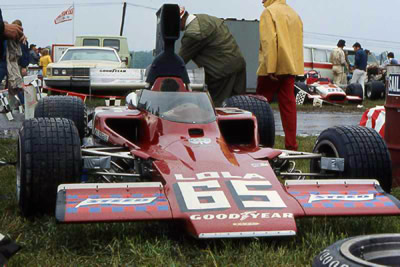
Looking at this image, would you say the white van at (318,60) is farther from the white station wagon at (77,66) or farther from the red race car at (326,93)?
the white station wagon at (77,66)

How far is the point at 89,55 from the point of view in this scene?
17984mm

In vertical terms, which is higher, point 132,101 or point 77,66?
point 132,101

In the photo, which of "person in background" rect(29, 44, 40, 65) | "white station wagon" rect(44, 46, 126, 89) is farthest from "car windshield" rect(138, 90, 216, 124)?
"person in background" rect(29, 44, 40, 65)

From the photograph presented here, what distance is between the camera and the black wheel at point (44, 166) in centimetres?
450

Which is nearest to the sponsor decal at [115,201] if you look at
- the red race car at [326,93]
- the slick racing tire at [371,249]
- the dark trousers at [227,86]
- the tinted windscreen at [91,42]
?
the slick racing tire at [371,249]

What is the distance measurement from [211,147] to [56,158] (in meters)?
1.03

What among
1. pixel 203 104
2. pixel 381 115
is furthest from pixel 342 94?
pixel 203 104

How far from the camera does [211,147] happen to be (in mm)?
4820

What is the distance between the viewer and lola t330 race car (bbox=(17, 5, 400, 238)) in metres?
3.91

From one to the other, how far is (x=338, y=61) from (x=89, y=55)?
955 cm

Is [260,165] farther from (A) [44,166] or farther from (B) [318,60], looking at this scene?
(B) [318,60]

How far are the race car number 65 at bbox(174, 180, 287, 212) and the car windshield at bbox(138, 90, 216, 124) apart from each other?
98cm

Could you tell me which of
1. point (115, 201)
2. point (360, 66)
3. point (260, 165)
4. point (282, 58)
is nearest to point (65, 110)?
point (282, 58)

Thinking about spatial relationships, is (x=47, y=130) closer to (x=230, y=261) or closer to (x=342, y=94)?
(x=230, y=261)
